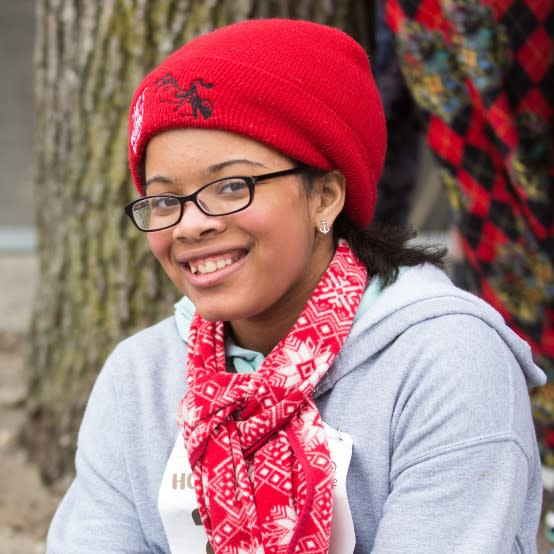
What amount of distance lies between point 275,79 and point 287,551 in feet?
2.94

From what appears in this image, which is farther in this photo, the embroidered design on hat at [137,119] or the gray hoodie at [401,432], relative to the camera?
the embroidered design on hat at [137,119]

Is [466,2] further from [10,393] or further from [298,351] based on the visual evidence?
[10,393]

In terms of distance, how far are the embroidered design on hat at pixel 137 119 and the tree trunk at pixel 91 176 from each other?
112 centimetres

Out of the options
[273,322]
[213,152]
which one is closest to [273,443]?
[273,322]

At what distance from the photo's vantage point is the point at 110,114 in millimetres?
2967

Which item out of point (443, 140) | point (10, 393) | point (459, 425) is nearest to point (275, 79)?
point (459, 425)

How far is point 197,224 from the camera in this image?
5.41ft

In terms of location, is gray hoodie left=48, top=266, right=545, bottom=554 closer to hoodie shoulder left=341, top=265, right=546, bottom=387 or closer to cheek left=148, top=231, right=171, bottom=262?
hoodie shoulder left=341, top=265, right=546, bottom=387

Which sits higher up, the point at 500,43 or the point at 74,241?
the point at 500,43

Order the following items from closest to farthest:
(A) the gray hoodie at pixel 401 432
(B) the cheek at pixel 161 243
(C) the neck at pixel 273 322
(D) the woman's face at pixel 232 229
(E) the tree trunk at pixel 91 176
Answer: (A) the gray hoodie at pixel 401 432, (D) the woman's face at pixel 232 229, (B) the cheek at pixel 161 243, (C) the neck at pixel 273 322, (E) the tree trunk at pixel 91 176

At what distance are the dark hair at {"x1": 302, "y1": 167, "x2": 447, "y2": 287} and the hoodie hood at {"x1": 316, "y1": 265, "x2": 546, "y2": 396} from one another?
0.34 ft

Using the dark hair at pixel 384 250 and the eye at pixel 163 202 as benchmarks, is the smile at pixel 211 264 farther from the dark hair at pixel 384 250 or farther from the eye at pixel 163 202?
the dark hair at pixel 384 250

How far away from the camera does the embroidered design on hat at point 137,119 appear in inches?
68.2

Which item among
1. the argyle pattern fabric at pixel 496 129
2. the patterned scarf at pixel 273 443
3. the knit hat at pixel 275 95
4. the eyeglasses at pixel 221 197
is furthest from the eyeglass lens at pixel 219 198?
the argyle pattern fabric at pixel 496 129
